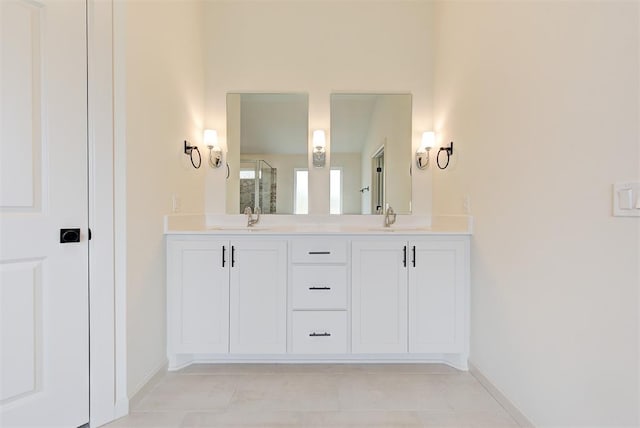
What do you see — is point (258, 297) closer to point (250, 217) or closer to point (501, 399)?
point (250, 217)

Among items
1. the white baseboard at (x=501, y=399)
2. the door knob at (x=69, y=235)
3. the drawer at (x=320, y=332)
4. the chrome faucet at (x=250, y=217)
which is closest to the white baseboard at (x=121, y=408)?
the door knob at (x=69, y=235)

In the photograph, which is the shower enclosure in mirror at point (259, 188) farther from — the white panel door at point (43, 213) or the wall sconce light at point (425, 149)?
the white panel door at point (43, 213)

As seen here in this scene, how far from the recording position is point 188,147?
246 cm

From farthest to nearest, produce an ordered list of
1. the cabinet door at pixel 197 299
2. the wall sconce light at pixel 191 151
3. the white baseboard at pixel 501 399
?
the wall sconce light at pixel 191 151 → the cabinet door at pixel 197 299 → the white baseboard at pixel 501 399

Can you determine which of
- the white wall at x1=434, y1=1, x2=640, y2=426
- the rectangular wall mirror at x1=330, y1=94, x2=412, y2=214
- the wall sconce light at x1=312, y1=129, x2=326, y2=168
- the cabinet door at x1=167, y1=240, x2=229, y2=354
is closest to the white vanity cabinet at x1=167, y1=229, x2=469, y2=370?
the cabinet door at x1=167, y1=240, x2=229, y2=354

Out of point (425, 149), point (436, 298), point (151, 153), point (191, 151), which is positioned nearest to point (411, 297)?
point (436, 298)

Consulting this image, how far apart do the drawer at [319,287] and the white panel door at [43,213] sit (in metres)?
1.10

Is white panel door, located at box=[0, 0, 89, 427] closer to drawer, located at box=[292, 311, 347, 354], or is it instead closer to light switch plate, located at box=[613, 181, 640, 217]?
drawer, located at box=[292, 311, 347, 354]

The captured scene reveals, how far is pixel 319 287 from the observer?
6.89ft

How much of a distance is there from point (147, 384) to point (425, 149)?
100 inches

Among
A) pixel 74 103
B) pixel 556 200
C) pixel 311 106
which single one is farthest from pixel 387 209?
pixel 74 103

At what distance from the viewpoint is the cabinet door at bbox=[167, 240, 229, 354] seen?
2.06 meters

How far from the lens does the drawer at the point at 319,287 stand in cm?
210

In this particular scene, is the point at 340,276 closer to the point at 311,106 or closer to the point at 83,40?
the point at 311,106
